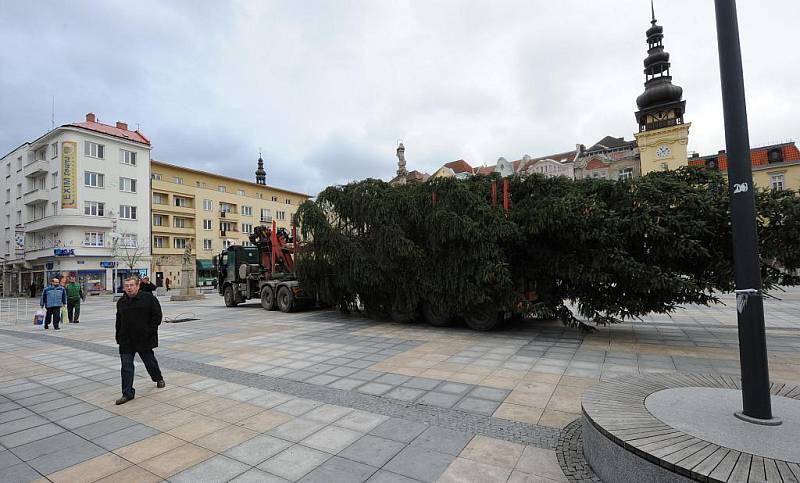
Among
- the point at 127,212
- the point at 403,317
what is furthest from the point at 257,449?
the point at 127,212

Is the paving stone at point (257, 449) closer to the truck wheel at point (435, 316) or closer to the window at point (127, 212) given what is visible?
the truck wheel at point (435, 316)

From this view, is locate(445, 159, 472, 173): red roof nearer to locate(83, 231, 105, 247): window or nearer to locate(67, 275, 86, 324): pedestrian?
locate(83, 231, 105, 247): window

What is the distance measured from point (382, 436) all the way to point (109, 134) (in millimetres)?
46434

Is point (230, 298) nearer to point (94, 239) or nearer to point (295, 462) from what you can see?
point (295, 462)

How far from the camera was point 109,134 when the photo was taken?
1537 inches

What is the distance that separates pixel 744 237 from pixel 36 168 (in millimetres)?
52739

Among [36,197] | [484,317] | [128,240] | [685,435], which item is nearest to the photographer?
[685,435]

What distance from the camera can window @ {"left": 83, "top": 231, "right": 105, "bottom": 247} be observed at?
36969 millimetres

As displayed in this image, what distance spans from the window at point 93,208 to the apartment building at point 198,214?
8434 millimetres

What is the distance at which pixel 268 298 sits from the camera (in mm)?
16688

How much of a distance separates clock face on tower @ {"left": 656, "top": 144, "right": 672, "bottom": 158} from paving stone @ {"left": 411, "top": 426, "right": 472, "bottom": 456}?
5114 centimetres

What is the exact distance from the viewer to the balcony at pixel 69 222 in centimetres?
3556

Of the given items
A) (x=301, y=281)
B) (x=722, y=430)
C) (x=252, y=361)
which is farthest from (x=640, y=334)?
(x=301, y=281)

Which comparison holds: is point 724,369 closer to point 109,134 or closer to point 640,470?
point 640,470
